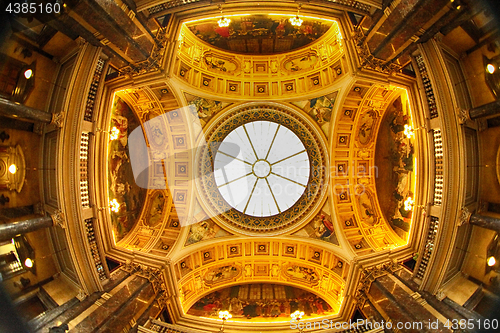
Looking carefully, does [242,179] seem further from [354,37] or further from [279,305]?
[354,37]

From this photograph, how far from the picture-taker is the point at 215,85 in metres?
15.4

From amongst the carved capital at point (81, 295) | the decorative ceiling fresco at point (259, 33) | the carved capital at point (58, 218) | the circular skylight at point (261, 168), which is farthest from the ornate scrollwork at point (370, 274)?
the carved capital at point (58, 218)

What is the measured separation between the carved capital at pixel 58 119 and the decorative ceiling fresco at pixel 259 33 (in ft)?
22.2

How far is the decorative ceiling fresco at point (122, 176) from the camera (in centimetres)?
1366

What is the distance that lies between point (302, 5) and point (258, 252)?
12.2 metres

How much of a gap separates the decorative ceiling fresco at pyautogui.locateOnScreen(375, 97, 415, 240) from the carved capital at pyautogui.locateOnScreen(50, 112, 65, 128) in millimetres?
14150

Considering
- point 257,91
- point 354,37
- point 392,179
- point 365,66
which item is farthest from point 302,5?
point 392,179

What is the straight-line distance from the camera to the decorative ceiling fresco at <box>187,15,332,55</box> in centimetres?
1312

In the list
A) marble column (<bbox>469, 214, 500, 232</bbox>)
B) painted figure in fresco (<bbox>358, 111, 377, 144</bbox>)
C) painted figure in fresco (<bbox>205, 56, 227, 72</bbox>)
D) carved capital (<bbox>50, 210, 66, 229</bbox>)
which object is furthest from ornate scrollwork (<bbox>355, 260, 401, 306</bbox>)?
painted figure in fresco (<bbox>205, 56, 227, 72</bbox>)

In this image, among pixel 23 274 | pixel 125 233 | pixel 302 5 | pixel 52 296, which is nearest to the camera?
pixel 23 274

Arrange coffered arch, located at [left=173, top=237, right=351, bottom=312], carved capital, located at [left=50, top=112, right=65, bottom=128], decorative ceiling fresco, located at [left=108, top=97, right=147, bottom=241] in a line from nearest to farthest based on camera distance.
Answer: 1. carved capital, located at [left=50, top=112, right=65, bottom=128]
2. decorative ceiling fresco, located at [left=108, top=97, right=147, bottom=241]
3. coffered arch, located at [left=173, top=237, right=351, bottom=312]

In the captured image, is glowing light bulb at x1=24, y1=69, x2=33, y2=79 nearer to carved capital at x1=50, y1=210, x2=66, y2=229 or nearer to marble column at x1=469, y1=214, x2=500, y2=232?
carved capital at x1=50, y1=210, x2=66, y2=229

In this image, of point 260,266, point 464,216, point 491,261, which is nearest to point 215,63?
point 260,266

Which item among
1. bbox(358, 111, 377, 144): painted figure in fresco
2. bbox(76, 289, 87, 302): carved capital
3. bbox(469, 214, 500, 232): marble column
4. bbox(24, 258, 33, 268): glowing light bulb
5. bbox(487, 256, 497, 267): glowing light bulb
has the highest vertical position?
bbox(358, 111, 377, 144): painted figure in fresco
